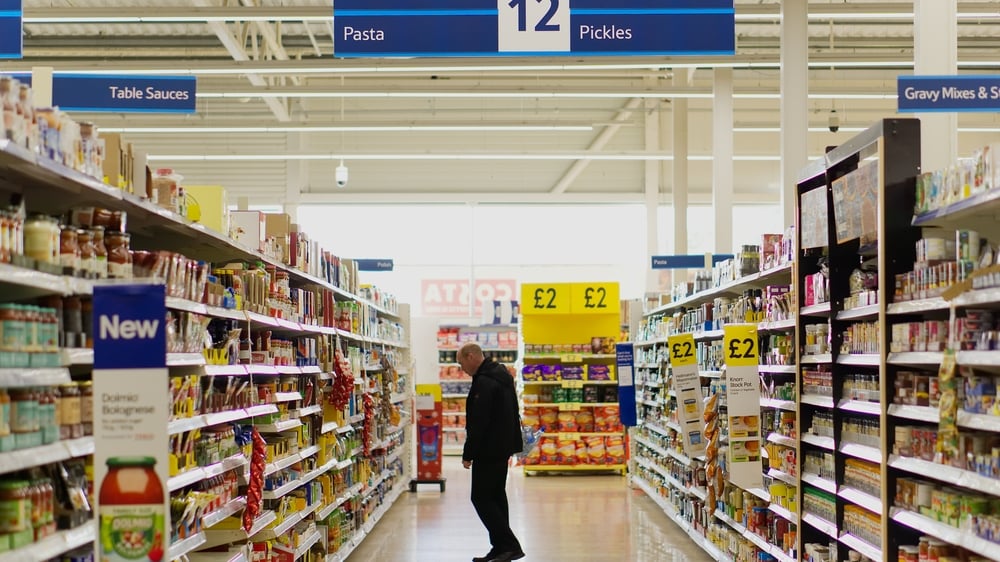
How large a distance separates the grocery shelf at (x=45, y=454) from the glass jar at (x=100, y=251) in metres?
0.61

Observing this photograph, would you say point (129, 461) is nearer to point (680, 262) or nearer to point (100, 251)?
point (100, 251)

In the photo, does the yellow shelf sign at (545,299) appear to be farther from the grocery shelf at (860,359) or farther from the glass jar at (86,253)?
the glass jar at (86,253)

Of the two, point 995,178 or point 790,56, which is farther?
point 790,56

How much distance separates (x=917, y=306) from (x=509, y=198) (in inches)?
768

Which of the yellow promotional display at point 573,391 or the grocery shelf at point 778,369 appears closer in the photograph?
the grocery shelf at point 778,369

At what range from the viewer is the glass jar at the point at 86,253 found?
393 centimetres

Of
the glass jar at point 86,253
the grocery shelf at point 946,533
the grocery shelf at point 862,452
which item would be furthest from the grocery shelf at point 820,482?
the glass jar at point 86,253

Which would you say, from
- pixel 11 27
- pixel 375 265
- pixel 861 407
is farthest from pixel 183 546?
pixel 375 265

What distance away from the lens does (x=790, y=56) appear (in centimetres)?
956

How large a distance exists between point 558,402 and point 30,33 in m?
9.64

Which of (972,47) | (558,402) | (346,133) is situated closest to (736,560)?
(558,402)

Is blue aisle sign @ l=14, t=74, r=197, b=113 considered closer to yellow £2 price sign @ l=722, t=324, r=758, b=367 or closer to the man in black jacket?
the man in black jacket

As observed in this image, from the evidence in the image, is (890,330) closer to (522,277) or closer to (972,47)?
(972,47)

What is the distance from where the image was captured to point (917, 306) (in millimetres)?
4938
